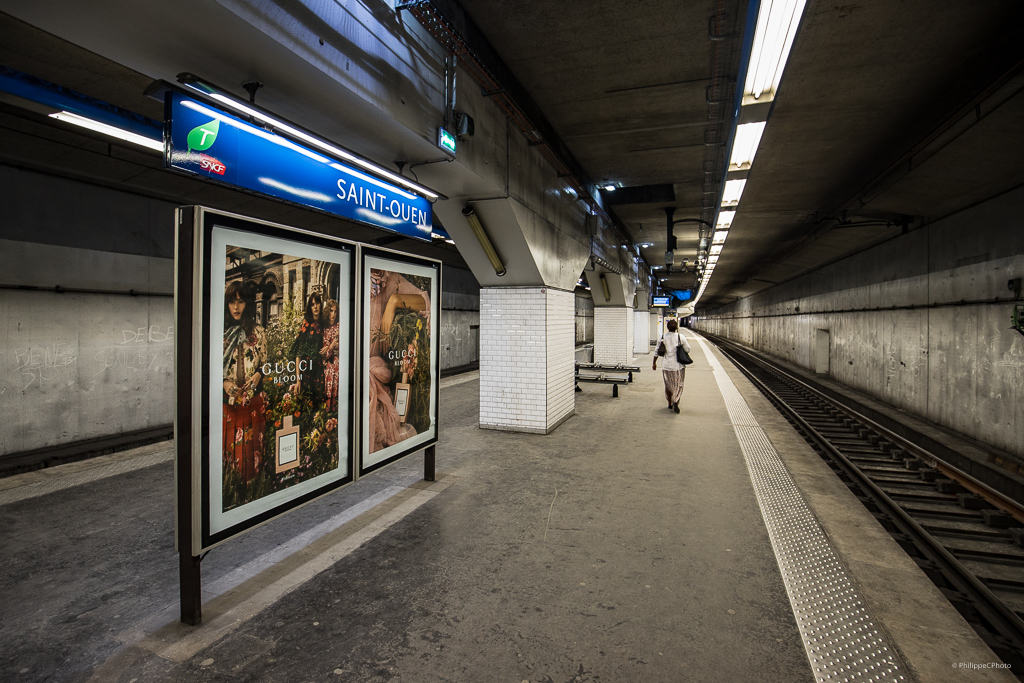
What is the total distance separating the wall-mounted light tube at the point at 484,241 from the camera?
6180 mm

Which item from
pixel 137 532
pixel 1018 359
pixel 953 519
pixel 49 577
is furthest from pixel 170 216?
pixel 1018 359

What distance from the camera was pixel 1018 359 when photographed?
6.01m

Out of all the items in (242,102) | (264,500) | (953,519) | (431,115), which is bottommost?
(953,519)

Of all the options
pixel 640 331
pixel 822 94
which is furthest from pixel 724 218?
pixel 640 331

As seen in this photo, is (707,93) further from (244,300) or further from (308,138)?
(244,300)

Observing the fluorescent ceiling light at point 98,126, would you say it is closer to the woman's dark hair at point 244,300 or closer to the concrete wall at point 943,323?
the woman's dark hair at point 244,300

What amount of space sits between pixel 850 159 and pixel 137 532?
9.40 m

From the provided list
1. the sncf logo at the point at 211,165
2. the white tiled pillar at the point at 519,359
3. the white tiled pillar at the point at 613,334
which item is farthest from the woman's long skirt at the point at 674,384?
the sncf logo at the point at 211,165

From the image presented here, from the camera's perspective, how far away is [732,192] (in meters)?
7.37

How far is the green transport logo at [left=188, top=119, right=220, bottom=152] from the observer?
2695mm

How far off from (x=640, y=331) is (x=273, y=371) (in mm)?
23494

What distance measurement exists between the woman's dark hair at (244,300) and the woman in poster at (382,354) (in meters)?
1.21

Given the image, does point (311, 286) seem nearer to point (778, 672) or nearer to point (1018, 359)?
point (778, 672)

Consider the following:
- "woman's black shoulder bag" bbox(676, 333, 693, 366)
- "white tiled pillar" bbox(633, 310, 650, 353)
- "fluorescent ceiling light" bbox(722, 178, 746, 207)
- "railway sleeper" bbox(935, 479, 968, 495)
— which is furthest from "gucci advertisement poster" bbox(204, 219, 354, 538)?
"white tiled pillar" bbox(633, 310, 650, 353)
